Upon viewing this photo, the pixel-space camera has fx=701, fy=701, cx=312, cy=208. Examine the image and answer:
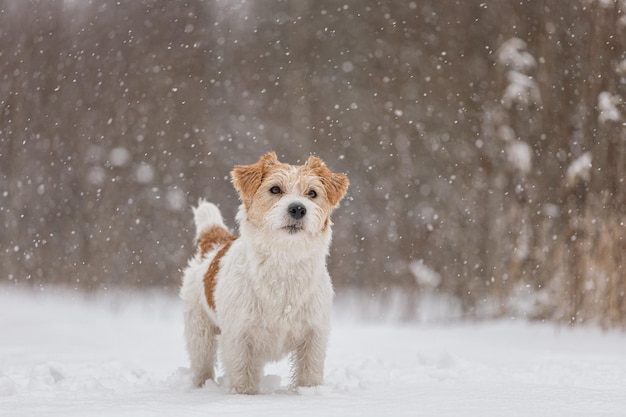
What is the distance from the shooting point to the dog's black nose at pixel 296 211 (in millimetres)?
3762

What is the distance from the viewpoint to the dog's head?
3787 millimetres

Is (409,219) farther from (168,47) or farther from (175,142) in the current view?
(168,47)

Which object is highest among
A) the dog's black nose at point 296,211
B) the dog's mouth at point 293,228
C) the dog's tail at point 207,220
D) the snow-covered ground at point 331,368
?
the dog's tail at point 207,220

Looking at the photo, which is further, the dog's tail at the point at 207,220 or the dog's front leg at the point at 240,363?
the dog's tail at the point at 207,220

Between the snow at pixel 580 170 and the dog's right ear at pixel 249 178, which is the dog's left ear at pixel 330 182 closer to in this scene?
the dog's right ear at pixel 249 178

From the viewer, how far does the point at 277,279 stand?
13.0 ft

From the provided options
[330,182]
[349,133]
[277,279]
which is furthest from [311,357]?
[349,133]

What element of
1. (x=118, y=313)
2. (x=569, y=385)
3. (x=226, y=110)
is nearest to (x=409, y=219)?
(x=226, y=110)

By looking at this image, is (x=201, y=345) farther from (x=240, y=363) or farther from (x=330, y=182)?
Answer: (x=330, y=182)

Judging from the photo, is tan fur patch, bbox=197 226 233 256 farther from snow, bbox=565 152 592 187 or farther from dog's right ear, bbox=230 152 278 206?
snow, bbox=565 152 592 187

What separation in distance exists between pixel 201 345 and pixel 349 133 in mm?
4778

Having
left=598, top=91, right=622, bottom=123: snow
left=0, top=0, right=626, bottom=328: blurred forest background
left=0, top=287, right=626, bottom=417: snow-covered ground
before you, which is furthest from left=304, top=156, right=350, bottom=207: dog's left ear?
left=598, top=91, right=622, bottom=123: snow

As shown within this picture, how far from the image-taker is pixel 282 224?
12.4 feet

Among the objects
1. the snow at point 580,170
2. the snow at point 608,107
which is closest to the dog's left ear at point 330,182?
the snow at point 580,170
